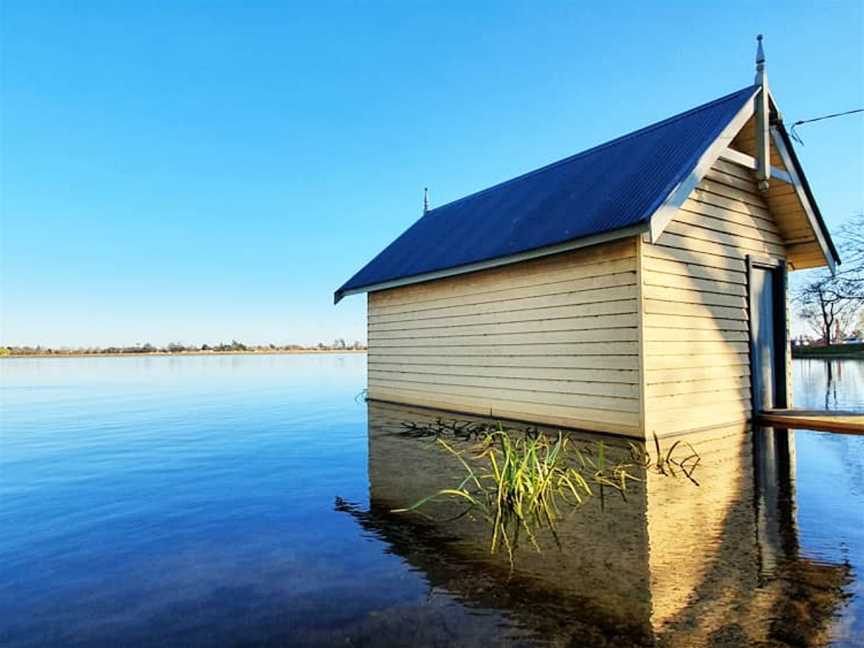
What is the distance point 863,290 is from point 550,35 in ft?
101

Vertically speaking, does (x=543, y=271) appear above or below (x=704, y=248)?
below

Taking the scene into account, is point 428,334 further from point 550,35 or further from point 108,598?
point 108,598

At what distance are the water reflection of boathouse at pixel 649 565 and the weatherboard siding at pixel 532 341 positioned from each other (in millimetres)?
2224

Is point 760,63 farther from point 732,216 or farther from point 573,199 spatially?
point 573,199

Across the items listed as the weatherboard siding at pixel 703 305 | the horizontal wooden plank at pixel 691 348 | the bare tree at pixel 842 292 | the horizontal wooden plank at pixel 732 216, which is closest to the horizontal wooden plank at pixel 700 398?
the weatherboard siding at pixel 703 305

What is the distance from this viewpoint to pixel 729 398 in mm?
7574

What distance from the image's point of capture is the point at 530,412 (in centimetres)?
805

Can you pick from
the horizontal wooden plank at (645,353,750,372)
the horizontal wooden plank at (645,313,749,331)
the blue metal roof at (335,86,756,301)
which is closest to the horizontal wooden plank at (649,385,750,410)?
the horizontal wooden plank at (645,353,750,372)

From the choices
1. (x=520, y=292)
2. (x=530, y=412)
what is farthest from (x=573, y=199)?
(x=530, y=412)

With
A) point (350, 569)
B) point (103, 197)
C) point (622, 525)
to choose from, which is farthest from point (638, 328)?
point (103, 197)

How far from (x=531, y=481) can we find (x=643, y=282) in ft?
12.4

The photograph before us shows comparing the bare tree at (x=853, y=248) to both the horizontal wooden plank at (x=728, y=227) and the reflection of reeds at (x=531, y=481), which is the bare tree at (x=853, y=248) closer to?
the horizontal wooden plank at (x=728, y=227)

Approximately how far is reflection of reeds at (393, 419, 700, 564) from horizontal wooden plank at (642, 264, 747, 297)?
2.22 meters

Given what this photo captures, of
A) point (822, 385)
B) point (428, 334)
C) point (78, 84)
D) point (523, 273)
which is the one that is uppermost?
point (78, 84)
